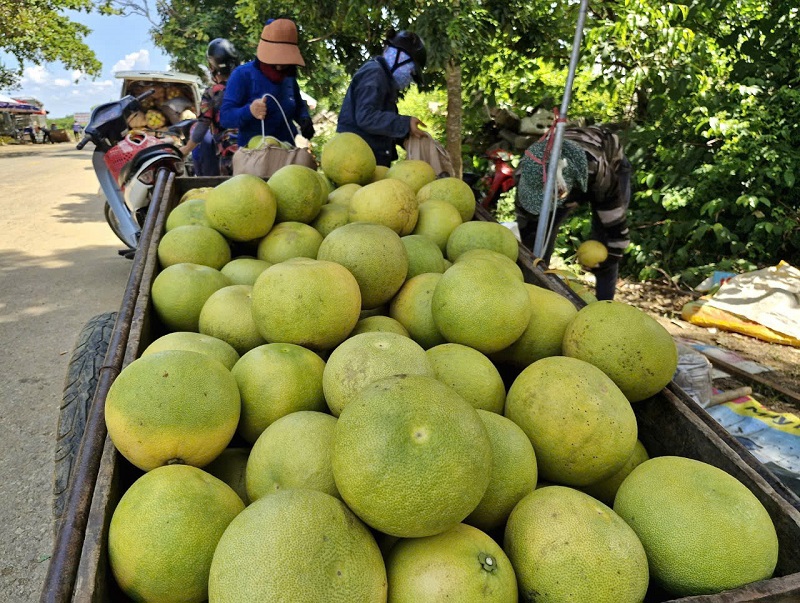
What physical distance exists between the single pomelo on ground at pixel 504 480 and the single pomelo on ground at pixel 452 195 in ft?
5.58

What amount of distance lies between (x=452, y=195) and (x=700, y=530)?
1993 millimetres

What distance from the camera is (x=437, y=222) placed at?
2592mm

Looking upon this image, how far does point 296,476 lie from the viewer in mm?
1249

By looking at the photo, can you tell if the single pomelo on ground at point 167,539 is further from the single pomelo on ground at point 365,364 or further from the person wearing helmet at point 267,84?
the person wearing helmet at point 267,84


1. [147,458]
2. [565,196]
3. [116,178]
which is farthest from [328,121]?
[147,458]

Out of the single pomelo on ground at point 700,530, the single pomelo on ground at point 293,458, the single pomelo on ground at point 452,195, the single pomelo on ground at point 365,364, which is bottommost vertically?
the single pomelo on ground at point 700,530

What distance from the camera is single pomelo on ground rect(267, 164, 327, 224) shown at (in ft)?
8.21

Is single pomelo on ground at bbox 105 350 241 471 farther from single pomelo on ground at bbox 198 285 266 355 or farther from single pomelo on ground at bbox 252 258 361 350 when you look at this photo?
single pomelo on ground at bbox 198 285 266 355

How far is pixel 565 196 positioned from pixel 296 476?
11.0 ft

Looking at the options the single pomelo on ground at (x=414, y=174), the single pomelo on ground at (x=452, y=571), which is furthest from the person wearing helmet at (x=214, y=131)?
the single pomelo on ground at (x=452, y=571)

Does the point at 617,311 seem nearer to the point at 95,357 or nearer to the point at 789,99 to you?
the point at 95,357

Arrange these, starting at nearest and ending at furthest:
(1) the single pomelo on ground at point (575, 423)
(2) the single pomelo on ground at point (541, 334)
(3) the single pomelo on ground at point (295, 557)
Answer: (3) the single pomelo on ground at point (295, 557), (1) the single pomelo on ground at point (575, 423), (2) the single pomelo on ground at point (541, 334)

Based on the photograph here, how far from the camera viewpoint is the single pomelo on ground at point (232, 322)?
185 centimetres

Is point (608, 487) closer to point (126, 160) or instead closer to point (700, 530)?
point (700, 530)
